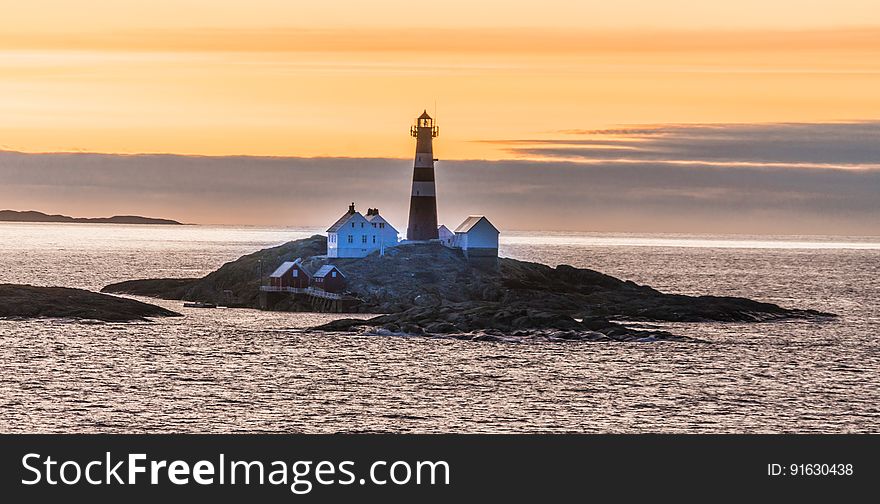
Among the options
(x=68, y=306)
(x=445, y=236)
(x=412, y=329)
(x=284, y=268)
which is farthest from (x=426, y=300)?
(x=68, y=306)

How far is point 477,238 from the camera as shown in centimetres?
10194

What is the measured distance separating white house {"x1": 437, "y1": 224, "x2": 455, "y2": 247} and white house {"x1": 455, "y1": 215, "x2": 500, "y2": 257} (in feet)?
2.49

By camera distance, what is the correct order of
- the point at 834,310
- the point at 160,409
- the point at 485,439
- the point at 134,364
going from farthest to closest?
the point at 834,310 → the point at 134,364 → the point at 160,409 → the point at 485,439

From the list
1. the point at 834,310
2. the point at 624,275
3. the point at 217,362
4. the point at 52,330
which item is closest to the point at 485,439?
the point at 217,362

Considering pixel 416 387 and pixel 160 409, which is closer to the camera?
pixel 160 409

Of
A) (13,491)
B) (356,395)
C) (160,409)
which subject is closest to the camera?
(13,491)

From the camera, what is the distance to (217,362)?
6153cm

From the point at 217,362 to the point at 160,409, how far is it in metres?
15.1

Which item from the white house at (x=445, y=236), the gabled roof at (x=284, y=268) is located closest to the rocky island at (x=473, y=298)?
the gabled roof at (x=284, y=268)

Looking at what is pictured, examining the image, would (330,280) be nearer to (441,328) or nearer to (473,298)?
(473,298)

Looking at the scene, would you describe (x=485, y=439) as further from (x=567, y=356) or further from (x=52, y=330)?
(x=52, y=330)

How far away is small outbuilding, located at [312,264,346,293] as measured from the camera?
92938 millimetres

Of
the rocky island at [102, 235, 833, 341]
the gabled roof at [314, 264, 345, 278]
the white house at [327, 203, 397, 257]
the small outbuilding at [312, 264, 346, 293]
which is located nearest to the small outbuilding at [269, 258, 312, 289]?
the gabled roof at [314, 264, 345, 278]

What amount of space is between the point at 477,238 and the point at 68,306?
3358 centimetres
